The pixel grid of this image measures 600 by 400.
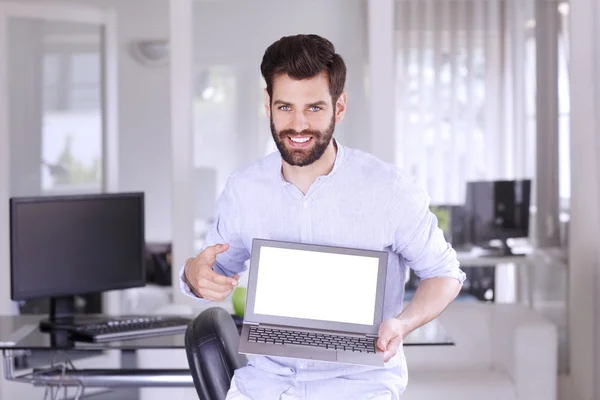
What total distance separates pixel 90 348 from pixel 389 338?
156 cm

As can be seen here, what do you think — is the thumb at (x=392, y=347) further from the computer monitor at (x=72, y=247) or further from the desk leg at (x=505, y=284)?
Result: the desk leg at (x=505, y=284)

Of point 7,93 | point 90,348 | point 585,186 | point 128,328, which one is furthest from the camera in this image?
point 7,93

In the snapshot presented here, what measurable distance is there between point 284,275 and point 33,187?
3837 millimetres

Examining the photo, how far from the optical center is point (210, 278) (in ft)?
7.07

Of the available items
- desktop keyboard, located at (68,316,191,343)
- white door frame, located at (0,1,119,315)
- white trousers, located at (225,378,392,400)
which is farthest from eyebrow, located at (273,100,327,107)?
white door frame, located at (0,1,119,315)

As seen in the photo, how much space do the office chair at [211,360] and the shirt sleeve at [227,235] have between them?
0.16 metres

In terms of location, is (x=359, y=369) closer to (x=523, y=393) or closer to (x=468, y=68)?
(x=523, y=393)

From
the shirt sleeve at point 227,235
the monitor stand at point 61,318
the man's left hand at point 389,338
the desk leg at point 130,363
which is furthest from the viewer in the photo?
the desk leg at point 130,363

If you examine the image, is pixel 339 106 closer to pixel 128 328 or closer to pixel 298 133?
pixel 298 133

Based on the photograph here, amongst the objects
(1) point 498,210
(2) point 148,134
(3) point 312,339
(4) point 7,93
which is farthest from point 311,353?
(2) point 148,134

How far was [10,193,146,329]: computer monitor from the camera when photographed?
143 inches

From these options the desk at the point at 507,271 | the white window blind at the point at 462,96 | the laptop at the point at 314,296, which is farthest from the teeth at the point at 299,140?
the desk at the point at 507,271

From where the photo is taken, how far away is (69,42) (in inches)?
231

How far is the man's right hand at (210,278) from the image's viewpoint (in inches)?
84.5
